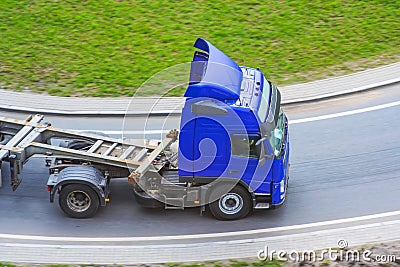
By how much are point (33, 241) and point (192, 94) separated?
466 cm

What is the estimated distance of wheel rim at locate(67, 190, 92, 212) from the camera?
17.7 metres

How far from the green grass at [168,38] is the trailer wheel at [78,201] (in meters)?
6.13

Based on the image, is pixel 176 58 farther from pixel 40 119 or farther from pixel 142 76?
pixel 40 119

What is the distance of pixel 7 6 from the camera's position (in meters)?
27.6

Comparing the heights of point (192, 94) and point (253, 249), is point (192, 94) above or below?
above

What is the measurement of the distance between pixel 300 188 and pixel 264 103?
2.86 m

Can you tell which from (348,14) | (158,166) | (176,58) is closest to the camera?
(158,166)

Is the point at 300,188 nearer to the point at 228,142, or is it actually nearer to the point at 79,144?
the point at 228,142

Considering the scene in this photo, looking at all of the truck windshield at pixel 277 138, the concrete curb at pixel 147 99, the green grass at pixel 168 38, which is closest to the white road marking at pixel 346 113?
the concrete curb at pixel 147 99

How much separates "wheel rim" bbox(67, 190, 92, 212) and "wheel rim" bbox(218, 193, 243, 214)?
9.53 ft

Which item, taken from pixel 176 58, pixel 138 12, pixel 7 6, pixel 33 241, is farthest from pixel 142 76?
pixel 33 241

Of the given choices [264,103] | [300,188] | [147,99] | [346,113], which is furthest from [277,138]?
[346,113]

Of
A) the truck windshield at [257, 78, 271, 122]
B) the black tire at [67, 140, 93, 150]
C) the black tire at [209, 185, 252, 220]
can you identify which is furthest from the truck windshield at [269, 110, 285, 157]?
the black tire at [67, 140, 93, 150]

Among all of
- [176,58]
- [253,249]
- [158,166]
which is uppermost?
[176,58]
